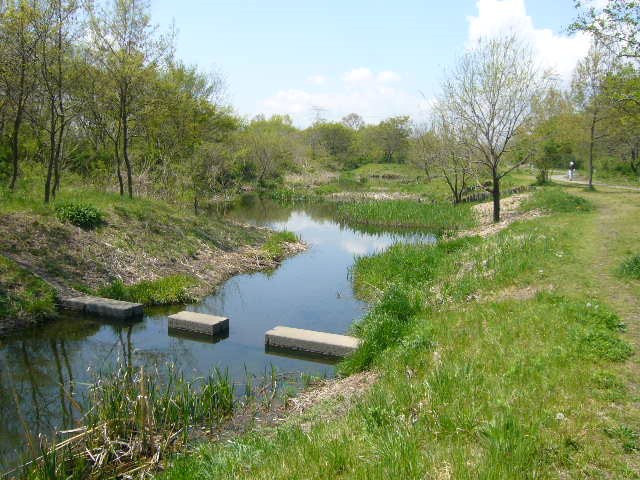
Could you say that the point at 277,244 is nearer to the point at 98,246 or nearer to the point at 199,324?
the point at 98,246

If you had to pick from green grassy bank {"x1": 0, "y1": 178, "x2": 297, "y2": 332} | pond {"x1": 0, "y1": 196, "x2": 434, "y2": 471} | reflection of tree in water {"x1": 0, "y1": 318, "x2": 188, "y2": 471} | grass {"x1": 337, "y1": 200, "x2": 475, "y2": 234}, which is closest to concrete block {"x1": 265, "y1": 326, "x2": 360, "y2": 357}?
pond {"x1": 0, "y1": 196, "x2": 434, "y2": 471}

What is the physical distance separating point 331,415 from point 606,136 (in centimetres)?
3147

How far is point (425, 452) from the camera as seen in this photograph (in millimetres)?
4680

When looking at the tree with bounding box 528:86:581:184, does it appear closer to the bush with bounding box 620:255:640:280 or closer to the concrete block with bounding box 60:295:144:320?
the bush with bounding box 620:255:640:280

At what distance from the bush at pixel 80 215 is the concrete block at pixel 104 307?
354 centimetres

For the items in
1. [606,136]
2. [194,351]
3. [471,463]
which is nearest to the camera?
[471,463]

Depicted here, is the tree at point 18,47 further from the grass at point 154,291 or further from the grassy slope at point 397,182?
the grassy slope at point 397,182

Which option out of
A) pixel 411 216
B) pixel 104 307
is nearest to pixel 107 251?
pixel 104 307

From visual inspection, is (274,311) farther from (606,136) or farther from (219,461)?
(606,136)

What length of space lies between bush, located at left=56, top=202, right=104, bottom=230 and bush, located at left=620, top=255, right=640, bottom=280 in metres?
13.6

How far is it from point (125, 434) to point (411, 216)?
77.8ft

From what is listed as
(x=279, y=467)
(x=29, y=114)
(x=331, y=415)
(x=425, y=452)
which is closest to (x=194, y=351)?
(x=331, y=415)

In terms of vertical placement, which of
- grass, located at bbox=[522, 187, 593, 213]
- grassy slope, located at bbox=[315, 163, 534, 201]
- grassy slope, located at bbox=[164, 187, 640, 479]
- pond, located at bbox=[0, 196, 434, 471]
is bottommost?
pond, located at bbox=[0, 196, 434, 471]

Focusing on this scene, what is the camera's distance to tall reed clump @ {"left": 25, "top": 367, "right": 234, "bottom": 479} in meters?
5.54
